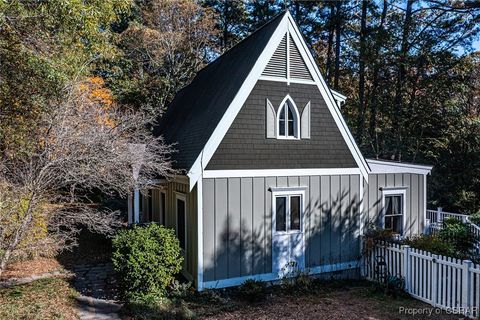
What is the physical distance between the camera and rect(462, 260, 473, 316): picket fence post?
273 inches

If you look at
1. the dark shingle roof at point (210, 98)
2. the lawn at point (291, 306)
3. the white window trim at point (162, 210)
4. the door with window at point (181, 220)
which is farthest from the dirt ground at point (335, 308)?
the white window trim at point (162, 210)

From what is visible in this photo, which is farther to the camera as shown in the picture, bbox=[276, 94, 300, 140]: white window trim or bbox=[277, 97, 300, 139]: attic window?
bbox=[277, 97, 300, 139]: attic window

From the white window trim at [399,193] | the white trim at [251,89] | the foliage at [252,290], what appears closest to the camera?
the foliage at [252,290]

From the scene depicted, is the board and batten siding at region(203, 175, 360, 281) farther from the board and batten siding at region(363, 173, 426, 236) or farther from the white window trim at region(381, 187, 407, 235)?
the white window trim at region(381, 187, 407, 235)

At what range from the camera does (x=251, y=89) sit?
876cm

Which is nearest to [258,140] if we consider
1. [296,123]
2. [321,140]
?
[296,123]

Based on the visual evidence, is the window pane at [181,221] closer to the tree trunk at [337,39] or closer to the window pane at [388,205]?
the window pane at [388,205]

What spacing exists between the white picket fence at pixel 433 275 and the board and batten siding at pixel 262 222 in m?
1.16

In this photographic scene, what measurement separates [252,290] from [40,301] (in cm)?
480

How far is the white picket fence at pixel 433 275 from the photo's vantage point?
22.9 ft

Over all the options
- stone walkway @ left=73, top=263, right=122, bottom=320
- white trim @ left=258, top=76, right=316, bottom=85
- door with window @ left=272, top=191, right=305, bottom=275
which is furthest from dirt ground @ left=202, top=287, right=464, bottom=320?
white trim @ left=258, top=76, right=316, bottom=85

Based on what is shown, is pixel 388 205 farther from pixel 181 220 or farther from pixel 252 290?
pixel 181 220

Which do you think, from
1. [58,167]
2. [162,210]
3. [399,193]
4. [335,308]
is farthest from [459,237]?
[58,167]

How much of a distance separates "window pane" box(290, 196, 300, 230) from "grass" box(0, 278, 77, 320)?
18.5ft
